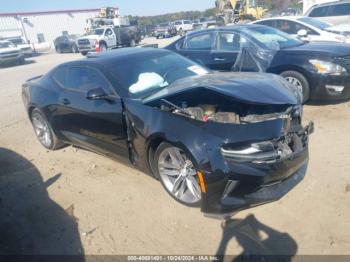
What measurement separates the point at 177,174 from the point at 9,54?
22.3 metres

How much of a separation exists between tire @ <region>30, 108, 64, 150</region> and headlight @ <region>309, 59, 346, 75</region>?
4694mm

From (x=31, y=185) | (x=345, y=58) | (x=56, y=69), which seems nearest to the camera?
(x=31, y=185)

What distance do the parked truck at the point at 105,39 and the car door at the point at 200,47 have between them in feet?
53.8

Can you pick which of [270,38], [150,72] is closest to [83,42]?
[270,38]

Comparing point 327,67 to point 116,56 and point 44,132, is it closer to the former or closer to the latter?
point 116,56

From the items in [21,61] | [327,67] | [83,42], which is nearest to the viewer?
[327,67]

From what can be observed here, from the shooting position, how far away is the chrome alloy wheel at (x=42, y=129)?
217 inches

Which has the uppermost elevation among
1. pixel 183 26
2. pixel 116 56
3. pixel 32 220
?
pixel 116 56

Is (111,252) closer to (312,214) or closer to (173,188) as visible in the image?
(173,188)

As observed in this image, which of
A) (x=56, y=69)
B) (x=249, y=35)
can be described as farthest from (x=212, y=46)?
(x=56, y=69)

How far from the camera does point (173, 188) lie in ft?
11.8

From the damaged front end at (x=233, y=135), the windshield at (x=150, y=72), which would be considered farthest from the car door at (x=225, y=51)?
the damaged front end at (x=233, y=135)

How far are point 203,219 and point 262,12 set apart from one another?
22.8 meters

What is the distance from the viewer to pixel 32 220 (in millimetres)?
3674
